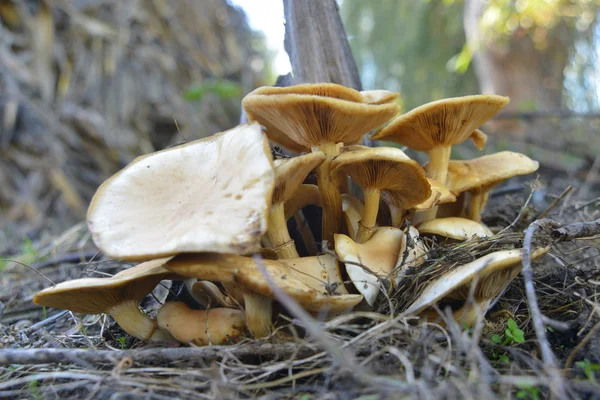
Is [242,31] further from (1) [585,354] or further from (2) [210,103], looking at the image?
(1) [585,354]

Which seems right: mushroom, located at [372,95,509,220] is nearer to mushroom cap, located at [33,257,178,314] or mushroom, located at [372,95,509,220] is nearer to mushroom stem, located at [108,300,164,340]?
mushroom cap, located at [33,257,178,314]

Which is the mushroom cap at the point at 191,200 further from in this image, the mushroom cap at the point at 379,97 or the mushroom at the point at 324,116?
the mushroom cap at the point at 379,97

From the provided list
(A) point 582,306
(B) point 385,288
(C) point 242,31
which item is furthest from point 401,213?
(C) point 242,31

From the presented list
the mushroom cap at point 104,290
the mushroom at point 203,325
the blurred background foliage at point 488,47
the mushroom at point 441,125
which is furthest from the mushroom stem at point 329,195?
the blurred background foliage at point 488,47

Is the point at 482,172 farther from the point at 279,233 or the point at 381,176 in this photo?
the point at 279,233

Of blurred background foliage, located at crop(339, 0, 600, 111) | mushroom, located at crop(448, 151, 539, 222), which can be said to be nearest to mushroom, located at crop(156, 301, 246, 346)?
mushroom, located at crop(448, 151, 539, 222)

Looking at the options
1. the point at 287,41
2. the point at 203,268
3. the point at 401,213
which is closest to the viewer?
the point at 203,268

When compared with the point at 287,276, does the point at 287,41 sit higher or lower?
higher
